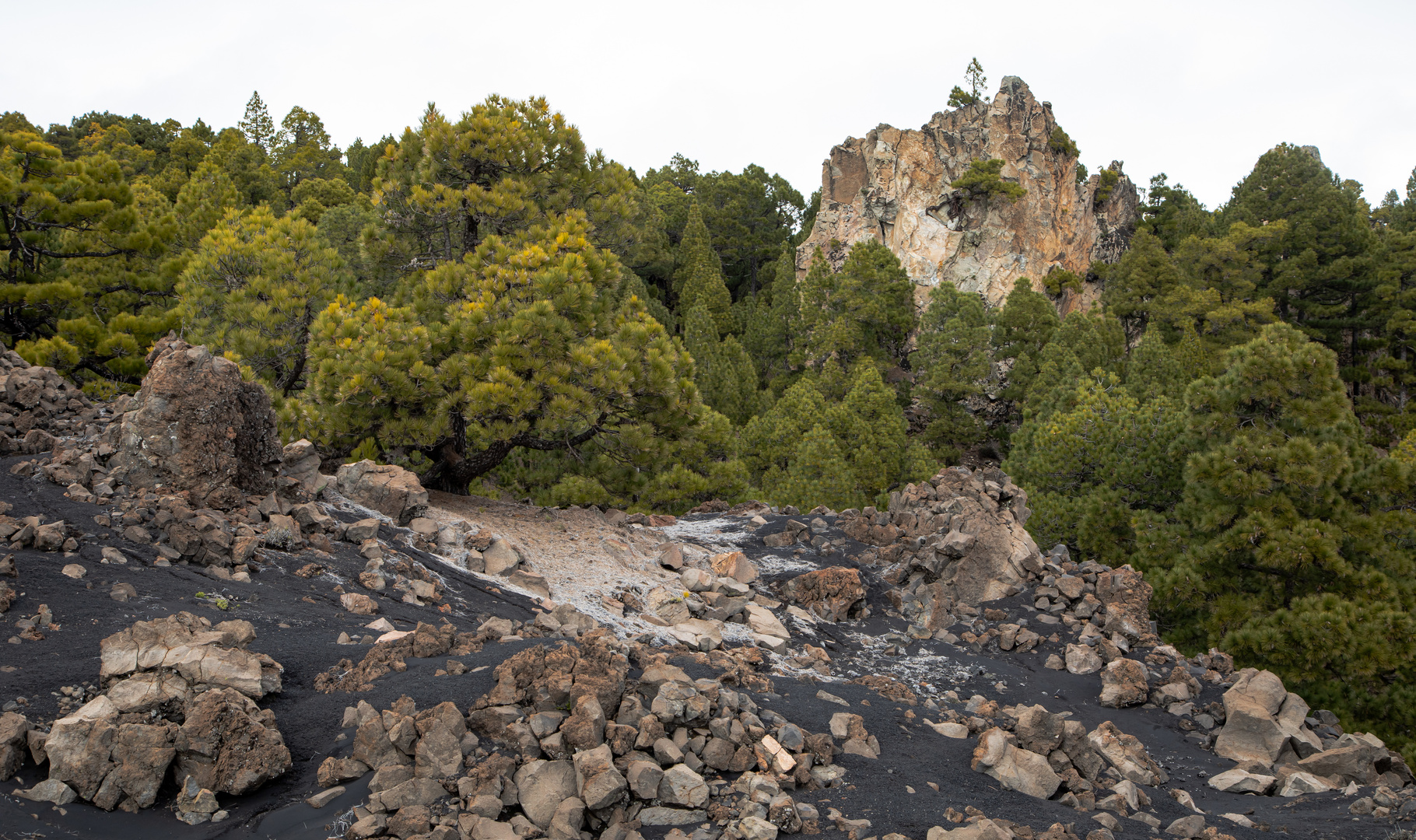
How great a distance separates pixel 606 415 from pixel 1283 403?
10.9m

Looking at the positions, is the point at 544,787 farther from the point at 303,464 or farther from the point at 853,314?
the point at 853,314

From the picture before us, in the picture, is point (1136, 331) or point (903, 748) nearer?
point (903, 748)

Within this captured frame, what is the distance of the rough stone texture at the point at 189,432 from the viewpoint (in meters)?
7.00

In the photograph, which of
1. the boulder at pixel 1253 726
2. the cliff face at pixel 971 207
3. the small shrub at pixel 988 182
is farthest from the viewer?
the cliff face at pixel 971 207

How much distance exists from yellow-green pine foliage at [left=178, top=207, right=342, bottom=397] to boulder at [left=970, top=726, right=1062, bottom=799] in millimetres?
10573

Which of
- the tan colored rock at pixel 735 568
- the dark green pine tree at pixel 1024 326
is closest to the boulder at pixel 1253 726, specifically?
the tan colored rock at pixel 735 568

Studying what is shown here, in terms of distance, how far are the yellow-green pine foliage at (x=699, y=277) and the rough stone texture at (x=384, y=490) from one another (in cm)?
2898

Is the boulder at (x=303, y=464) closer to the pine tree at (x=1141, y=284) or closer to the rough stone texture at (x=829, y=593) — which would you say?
the rough stone texture at (x=829, y=593)

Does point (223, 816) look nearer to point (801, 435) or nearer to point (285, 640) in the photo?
point (285, 640)

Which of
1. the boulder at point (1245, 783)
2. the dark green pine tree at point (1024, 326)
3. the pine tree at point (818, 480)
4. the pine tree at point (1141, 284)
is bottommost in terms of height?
the boulder at point (1245, 783)

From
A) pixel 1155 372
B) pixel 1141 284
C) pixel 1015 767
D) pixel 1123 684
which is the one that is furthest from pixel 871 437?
pixel 1141 284

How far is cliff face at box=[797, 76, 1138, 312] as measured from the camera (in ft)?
154

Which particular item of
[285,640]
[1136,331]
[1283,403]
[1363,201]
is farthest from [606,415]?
[1363,201]

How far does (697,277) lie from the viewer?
42.3 m
